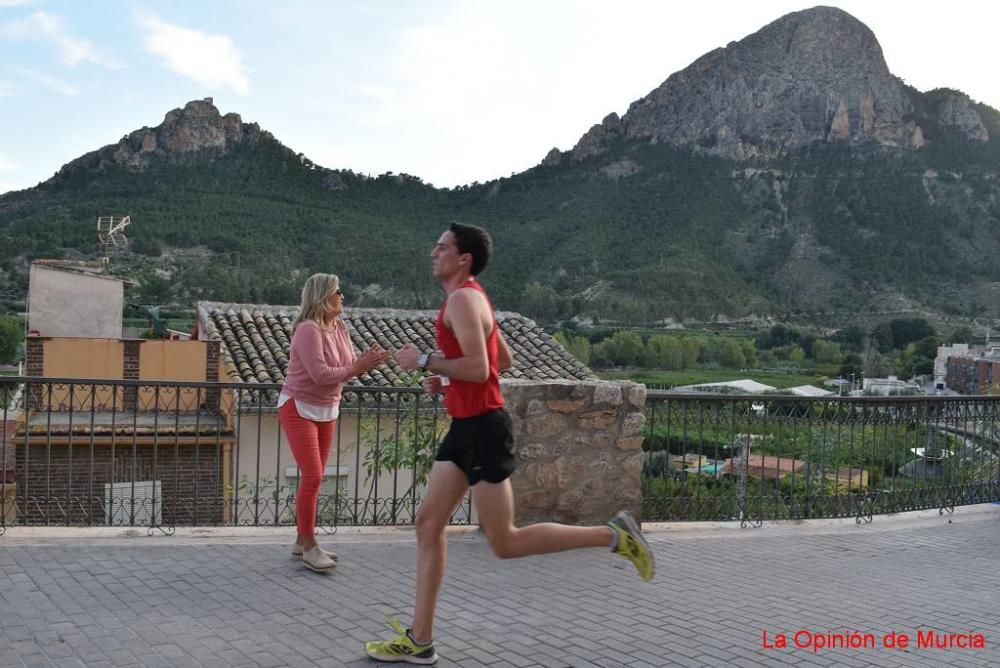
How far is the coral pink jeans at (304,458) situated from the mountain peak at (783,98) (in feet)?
289

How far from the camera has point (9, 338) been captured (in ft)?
123

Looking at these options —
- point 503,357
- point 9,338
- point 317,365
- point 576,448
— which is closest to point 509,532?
point 503,357

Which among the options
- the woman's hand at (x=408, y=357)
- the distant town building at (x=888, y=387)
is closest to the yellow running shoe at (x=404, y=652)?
the woman's hand at (x=408, y=357)

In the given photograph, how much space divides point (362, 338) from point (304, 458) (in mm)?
15469

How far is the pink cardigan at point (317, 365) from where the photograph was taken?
4.95 m

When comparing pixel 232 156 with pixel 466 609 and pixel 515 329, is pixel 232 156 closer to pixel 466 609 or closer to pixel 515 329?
pixel 515 329

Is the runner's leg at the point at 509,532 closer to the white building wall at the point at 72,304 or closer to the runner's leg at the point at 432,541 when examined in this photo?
the runner's leg at the point at 432,541

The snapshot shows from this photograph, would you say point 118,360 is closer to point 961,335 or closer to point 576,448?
point 576,448

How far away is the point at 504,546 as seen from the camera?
3.71 metres

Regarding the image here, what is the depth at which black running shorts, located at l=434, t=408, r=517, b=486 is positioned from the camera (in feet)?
11.9

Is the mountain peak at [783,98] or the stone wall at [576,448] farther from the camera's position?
the mountain peak at [783,98]

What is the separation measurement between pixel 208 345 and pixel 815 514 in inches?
574

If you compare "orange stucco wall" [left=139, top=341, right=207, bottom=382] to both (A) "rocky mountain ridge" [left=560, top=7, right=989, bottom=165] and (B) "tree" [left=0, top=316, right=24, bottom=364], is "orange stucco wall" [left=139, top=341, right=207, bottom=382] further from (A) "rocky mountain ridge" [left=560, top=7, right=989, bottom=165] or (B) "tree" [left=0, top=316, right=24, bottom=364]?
(A) "rocky mountain ridge" [left=560, top=7, right=989, bottom=165]

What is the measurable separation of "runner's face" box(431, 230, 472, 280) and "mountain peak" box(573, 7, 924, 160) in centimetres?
8877
